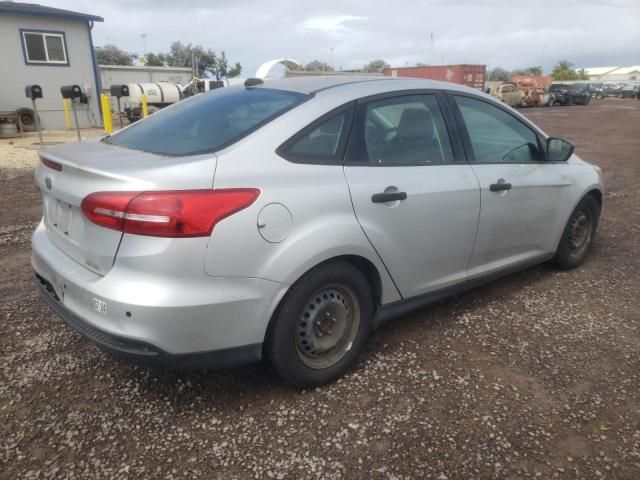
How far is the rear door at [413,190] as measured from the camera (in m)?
2.75

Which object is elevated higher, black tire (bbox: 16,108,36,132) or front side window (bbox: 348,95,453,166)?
front side window (bbox: 348,95,453,166)

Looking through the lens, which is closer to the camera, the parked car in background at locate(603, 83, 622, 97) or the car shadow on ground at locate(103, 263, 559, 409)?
the car shadow on ground at locate(103, 263, 559, 409)

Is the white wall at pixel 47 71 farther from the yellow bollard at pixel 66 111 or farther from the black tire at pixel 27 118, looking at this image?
the black tire at pixel 27 118

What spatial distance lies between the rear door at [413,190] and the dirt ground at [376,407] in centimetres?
57

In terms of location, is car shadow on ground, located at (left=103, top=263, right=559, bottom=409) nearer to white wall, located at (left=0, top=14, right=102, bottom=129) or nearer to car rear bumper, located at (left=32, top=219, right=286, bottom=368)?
car rear bumper, located at (left=32, top=219, right=286, bottom=368)

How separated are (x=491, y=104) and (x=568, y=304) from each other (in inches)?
64.8

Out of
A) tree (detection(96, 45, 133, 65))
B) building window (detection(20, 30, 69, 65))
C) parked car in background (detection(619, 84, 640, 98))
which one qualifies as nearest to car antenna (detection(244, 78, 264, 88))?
building window (detection(20, 30, 69, 65))

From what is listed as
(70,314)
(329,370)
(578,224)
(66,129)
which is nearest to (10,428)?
(70,314)

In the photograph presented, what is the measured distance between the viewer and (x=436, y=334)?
3385 millimetres

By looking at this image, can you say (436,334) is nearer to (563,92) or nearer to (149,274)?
(149,274)

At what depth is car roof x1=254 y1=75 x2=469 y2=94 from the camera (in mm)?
2949

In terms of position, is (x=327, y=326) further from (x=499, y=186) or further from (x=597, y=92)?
(x=597, y=92)

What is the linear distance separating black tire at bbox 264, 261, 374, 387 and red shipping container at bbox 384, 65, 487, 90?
33308mm

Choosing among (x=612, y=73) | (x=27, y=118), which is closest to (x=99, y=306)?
(x=27, y=118)
